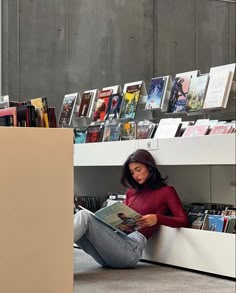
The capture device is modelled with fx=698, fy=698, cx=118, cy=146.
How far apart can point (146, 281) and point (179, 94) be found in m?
1.67

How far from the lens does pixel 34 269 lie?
290cm

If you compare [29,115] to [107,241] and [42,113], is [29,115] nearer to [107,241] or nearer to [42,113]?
[42,113]

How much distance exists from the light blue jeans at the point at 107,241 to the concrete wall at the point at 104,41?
4.59 m

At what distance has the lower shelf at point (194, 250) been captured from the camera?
426 centimetres

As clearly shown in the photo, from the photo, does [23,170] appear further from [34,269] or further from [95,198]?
[95,198]

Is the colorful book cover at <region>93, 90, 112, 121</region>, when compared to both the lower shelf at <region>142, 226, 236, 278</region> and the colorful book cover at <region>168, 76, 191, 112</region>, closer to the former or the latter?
the colorful book cover at <region>168, 76, 191, 112</region>

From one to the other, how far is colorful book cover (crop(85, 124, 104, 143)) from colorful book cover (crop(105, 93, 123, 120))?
10.2 inches

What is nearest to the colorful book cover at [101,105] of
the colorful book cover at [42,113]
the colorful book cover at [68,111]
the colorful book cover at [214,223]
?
the colorful book cover at [68,111]

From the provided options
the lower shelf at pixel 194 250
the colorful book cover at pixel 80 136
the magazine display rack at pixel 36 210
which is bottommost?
the lower shelf at pixel 194 250

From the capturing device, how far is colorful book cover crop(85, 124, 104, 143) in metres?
5.82

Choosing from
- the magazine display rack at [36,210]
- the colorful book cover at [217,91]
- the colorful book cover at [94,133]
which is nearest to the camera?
the magazine display rack at [36,210]

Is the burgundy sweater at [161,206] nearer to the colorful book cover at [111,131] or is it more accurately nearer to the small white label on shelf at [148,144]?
the small white label on shelf at [148,144]

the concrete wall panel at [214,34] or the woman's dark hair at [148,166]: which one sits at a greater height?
the concrete wall panel at [214,34]

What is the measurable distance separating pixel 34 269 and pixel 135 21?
7279mm
